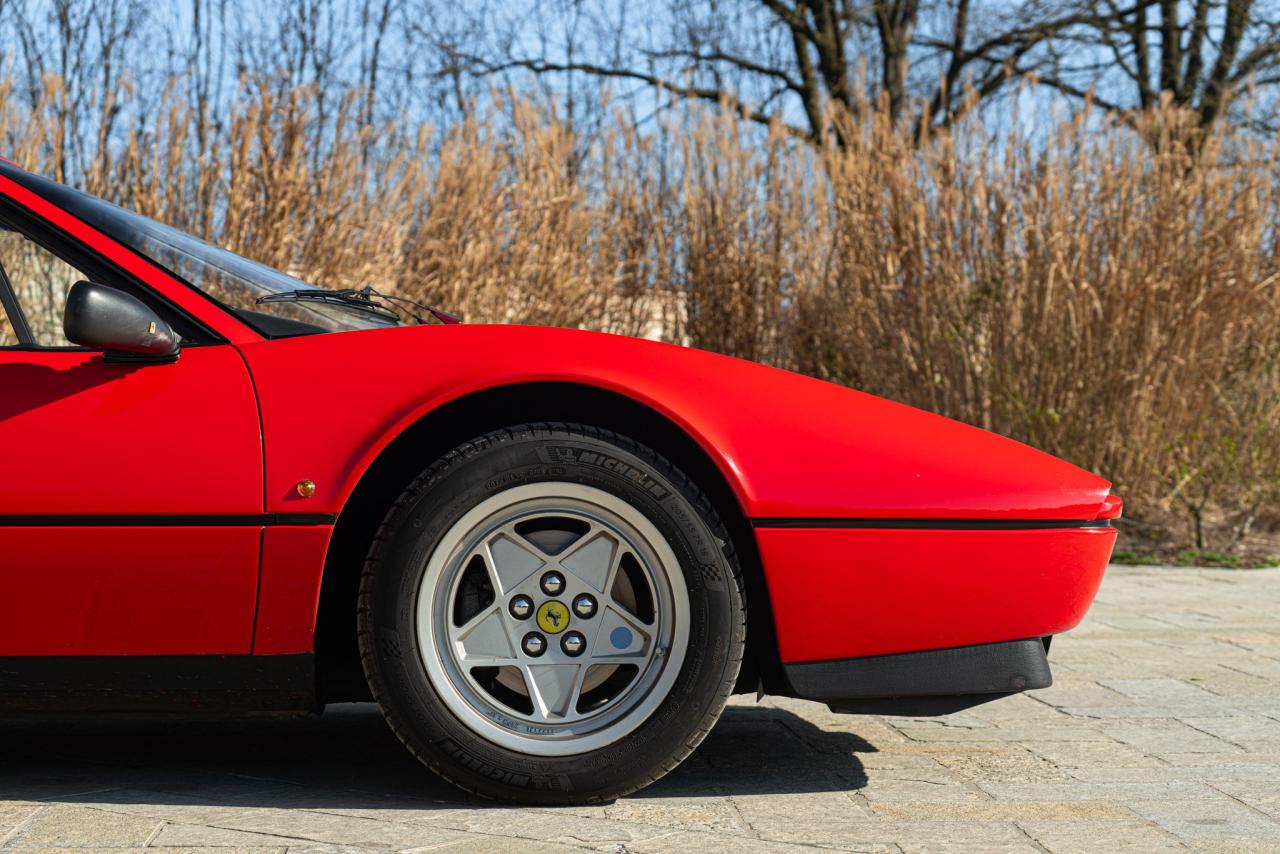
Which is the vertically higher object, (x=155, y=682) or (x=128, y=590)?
(x=128, y=590)

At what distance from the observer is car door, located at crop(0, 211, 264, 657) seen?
266 centimetres

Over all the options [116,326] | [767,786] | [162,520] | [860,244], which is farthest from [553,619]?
[860,244]

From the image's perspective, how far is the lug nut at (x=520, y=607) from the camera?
2773mm

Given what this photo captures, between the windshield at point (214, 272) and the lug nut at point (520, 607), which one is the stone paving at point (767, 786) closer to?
the lug nut at point (520, 607)

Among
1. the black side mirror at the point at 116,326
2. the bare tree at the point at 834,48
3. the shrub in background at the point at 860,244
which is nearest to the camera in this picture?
the black side mirror at the point at 116,326

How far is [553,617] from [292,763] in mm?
886

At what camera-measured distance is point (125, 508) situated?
2.66m

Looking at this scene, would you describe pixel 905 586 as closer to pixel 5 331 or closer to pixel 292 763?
pixel 292 763

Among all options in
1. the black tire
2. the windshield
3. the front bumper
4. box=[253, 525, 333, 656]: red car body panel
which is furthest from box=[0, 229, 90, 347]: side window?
the front bumper

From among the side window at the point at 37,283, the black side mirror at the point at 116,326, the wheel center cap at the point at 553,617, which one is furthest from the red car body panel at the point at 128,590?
the wheel center cap at the point at 553,617

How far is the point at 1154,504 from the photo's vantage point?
8484 mm

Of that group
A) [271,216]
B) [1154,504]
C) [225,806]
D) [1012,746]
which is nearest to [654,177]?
[271,216]

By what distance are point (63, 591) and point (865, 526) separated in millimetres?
1597

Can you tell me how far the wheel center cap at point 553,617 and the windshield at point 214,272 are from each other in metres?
0.79
